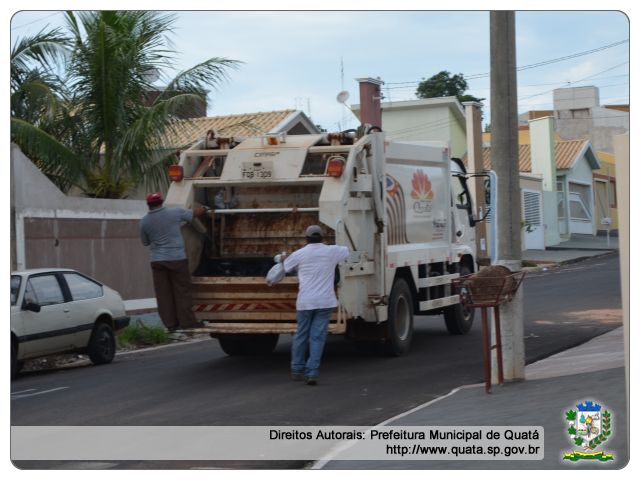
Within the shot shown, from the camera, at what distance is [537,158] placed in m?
28.4

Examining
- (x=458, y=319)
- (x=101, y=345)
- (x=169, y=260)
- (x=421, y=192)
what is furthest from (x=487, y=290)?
(x=101, y=345)

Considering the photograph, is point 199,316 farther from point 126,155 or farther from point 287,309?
point 126,155

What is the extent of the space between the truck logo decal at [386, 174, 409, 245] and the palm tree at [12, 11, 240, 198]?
183 inches

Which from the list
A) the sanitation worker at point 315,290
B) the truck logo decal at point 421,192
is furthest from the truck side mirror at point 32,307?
the truck logo decal at point 421,192

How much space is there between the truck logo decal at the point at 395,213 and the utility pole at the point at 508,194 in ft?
8.73

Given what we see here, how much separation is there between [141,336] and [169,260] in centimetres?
496

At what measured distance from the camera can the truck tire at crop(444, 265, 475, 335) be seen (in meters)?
14.3

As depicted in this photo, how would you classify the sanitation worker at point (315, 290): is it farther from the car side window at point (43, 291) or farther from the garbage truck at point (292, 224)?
the car side window at point (43, 291)

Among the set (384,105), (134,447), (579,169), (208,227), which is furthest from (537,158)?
(134,447)

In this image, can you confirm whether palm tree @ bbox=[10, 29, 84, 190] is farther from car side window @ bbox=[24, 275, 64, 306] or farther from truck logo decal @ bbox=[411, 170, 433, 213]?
truck logo decal @ bbox=[411, 170, 433, 213]

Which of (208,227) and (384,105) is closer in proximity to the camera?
(208,227)

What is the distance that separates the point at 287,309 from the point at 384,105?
316 centimetres

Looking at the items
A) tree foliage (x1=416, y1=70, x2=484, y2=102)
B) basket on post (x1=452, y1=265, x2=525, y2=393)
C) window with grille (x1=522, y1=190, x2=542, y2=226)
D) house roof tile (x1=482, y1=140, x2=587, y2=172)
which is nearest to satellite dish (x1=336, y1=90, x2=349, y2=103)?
tree foliage (x1=416, y1=70, x2=484, y2=102)

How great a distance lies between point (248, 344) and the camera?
42.3 feet
